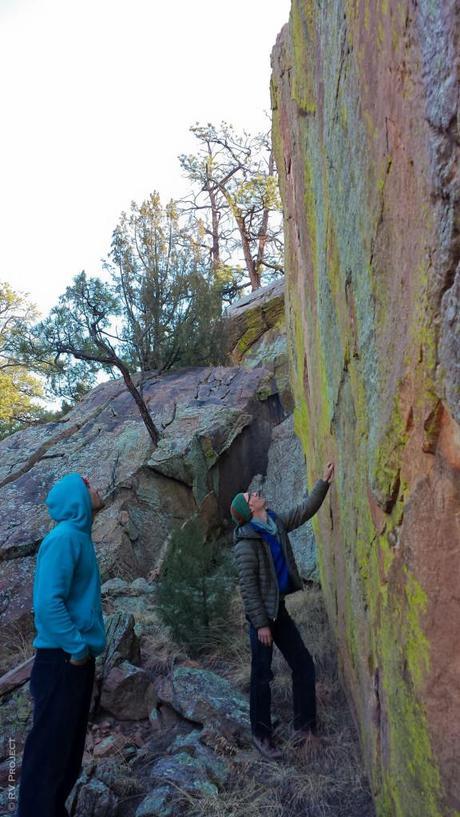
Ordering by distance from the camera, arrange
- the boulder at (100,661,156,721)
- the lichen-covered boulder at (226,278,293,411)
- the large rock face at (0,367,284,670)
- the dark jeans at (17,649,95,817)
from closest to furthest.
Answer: the dark jeans at (17,649,95,817) < the boulder at (100,661,156,721) < the large rock face at (0,367,284,670) < the lichen-covered boulder at (226,278,293,411)

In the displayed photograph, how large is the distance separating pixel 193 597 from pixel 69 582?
3.79 meters

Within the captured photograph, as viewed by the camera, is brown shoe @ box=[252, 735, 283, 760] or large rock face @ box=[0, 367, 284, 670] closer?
brown shoe @ box=[252, 735, 283, 760]

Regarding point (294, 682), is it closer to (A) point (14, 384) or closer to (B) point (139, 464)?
(B) point (139, 464)

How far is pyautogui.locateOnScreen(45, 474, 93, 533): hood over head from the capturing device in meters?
3.59

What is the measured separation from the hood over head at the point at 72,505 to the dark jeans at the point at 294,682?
1493 millimetres

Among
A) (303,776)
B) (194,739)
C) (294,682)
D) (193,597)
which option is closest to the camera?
(303,776)

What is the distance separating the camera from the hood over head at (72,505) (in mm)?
3586

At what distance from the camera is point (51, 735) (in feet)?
11.0

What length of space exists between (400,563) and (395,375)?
65 centimetres

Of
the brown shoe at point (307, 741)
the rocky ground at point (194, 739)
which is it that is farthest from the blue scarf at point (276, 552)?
the rocky ground at point (194, 739)

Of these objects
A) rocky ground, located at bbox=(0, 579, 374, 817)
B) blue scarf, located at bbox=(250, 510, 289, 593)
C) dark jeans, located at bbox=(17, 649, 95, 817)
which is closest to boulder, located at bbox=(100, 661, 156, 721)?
rocky ground, located at bbox=(0, 579, 374, 817)

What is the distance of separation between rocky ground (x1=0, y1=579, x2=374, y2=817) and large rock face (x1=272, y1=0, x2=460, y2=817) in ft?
1.33

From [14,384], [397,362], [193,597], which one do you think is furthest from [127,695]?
[14,384]

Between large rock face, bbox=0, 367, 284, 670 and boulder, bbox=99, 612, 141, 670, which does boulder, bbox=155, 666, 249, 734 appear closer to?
boulder, bbox=99, 612, 141, 670
